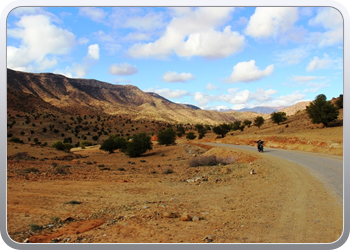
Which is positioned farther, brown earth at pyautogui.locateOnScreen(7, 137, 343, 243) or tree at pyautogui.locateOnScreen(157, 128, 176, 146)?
tree at pyautogui.locateOnScreen(157, 128, 176, 146)

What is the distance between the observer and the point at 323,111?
47.8 meters

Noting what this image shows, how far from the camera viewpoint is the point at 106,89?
18700 cm

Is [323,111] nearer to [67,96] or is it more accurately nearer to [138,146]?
[138,146]

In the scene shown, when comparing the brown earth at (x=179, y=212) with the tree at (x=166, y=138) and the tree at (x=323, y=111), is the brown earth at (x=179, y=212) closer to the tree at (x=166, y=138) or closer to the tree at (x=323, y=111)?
the tree at (x=166, y=138)

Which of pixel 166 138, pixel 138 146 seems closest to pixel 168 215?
pixel 138 146

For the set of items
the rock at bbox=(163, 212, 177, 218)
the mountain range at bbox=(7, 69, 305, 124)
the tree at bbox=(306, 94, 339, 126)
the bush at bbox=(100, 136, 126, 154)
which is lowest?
the bush at bbox=(100, 136, 126, 154)

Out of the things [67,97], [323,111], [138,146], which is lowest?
[138,146]

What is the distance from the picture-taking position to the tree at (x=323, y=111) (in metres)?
46.4

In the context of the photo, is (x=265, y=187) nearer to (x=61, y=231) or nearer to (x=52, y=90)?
(x=61, y=231)

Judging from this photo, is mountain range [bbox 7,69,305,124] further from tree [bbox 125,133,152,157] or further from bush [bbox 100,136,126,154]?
tree [bbox 125,133,152,157]

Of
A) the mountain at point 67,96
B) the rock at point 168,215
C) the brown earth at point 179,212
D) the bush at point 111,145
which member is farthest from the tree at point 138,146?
the mountain at point 67,96

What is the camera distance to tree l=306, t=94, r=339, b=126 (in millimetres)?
46438

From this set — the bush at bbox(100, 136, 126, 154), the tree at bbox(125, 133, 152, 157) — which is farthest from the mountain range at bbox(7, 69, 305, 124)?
the tree at bbox(125, 133, 152, 157)
